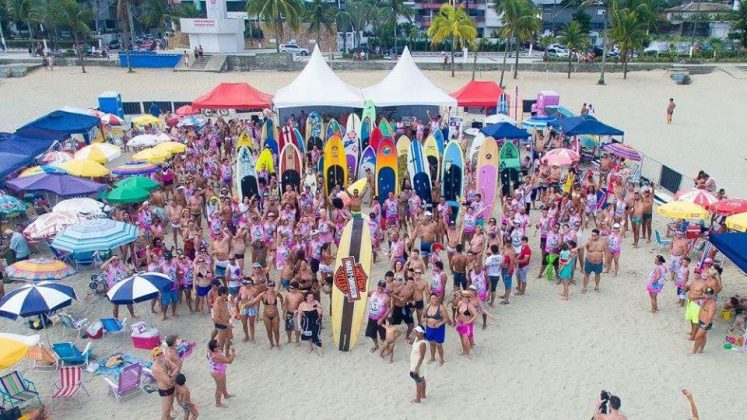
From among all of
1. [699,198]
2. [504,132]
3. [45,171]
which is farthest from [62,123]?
[699,198]

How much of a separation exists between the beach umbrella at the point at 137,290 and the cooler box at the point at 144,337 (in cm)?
70

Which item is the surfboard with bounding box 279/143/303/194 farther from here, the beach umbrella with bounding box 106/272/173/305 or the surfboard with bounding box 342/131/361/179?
the beach umbrella with bounding box 106/272/173/305

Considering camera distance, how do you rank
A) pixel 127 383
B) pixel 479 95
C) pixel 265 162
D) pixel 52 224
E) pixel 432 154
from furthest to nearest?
pixel 479 95, pixel 432 154, pixel 265 162, pixel 52 224, pixel 127 383

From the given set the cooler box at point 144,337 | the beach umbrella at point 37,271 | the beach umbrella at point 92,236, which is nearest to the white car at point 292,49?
the beach umbrella at point 92,236

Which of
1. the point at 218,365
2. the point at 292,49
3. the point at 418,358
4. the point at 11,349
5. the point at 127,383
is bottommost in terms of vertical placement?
the point at 127,383

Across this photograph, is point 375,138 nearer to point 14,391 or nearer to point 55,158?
point 55,158

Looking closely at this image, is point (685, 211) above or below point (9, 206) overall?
above

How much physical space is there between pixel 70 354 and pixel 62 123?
1146cm

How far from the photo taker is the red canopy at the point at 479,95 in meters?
21.6

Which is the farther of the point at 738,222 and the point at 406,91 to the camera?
the point at 406,91

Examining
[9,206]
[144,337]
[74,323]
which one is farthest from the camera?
[9,206]

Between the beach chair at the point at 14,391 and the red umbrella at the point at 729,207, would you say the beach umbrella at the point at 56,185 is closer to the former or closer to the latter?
the beach chair at the point at 14,391

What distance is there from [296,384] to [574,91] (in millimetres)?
28454

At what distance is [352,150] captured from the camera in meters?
16.1
